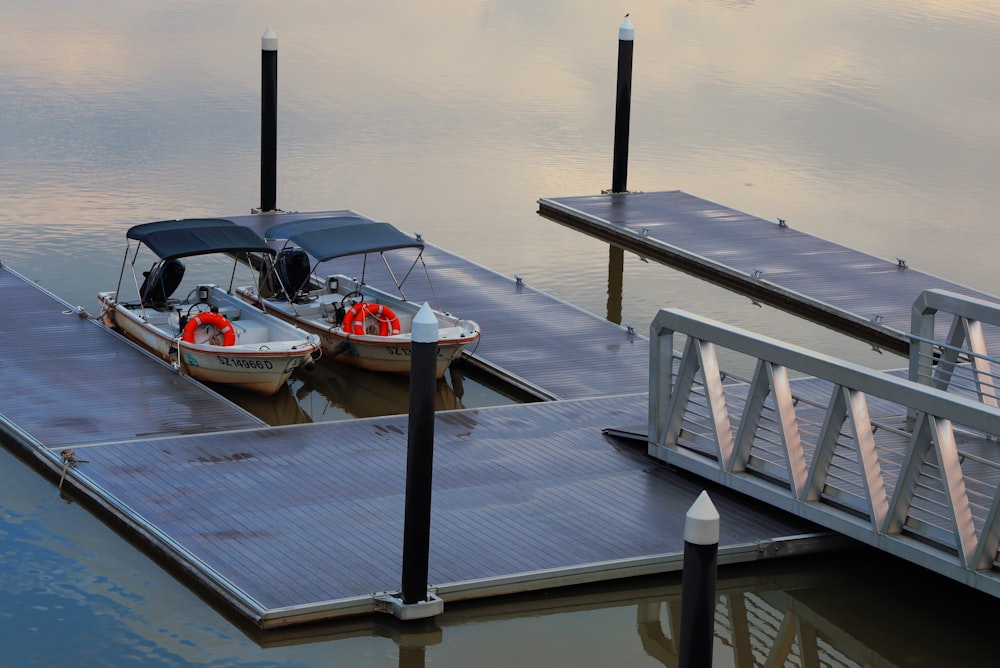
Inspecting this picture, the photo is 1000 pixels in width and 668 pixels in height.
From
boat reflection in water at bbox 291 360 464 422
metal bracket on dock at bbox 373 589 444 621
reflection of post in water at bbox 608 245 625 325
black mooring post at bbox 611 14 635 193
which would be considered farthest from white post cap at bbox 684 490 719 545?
black mooring post at bbox 611 14 635 193

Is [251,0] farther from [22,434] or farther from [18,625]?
[18,625]

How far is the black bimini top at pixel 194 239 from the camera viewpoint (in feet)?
59.6

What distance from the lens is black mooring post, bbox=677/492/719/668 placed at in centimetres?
898

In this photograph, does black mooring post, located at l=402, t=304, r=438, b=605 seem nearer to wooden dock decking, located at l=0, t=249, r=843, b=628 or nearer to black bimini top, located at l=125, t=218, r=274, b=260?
wooden dock decking, located at l=0, t=249, r=843, b=628

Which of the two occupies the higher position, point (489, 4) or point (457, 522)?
point (489, 4)

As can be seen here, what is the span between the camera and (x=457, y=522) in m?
13.8

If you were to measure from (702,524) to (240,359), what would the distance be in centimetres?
911

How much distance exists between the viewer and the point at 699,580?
30.0ft

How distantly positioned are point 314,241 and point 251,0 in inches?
1268

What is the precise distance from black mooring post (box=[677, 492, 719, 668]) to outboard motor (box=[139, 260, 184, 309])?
429 inches

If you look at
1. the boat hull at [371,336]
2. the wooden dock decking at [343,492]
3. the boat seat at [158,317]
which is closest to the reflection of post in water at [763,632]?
the wooden dock decking at [343,492]

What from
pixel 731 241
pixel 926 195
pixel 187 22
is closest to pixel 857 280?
pixel 731 241

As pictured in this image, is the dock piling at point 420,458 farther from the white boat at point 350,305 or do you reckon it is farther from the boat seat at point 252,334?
the boat seat at point 252,334

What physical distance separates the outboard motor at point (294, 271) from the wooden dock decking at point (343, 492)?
242 centimetres
